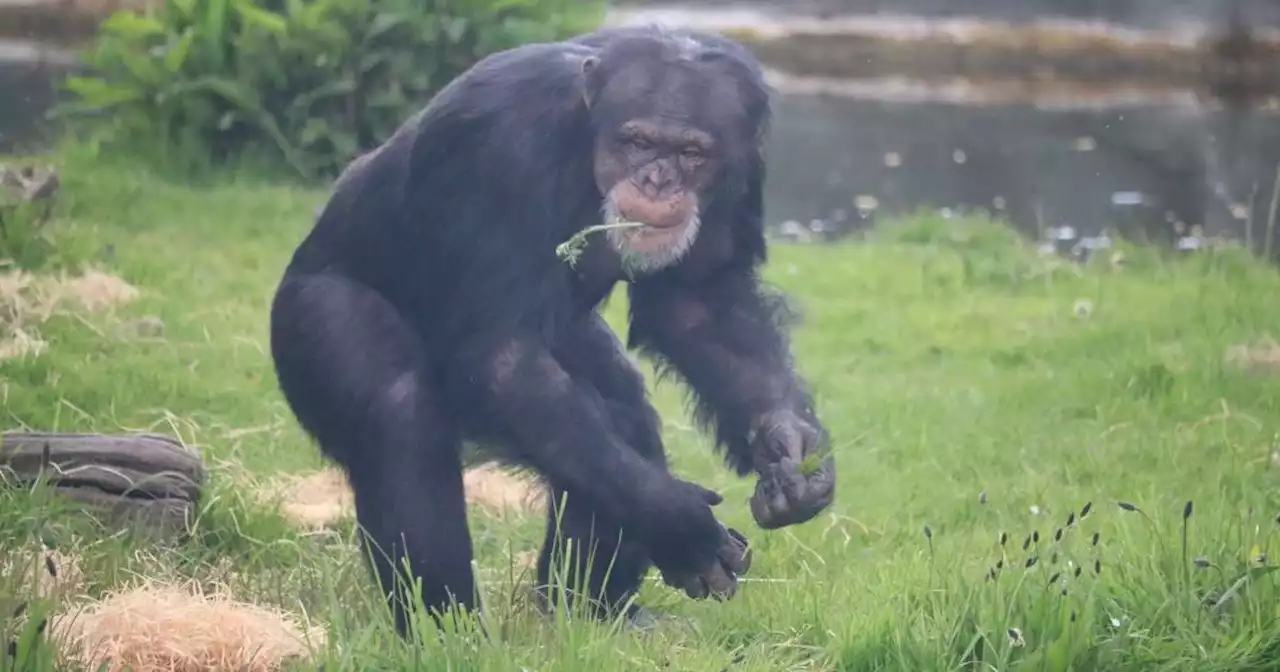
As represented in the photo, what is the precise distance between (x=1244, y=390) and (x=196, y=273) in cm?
516

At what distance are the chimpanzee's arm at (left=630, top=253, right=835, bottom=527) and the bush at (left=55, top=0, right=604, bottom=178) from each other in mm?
6750

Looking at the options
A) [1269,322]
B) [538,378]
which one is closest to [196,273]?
[538,378]

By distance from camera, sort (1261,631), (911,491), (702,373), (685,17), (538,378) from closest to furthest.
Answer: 1. (1261,631)
2. (538,378)
3. (702,373)
4. (911,491)
5. (685,17)

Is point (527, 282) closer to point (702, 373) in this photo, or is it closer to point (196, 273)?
point (702, 373)

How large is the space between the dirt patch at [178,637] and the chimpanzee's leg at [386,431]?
37 cm

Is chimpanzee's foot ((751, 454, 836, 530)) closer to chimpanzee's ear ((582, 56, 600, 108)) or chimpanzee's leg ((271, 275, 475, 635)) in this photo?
chimpanzee's leg ((271, 275, 475, 635))

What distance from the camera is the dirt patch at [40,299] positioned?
22.6 ft

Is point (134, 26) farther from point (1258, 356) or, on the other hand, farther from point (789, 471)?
point (789, 471)

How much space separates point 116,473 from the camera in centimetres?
519

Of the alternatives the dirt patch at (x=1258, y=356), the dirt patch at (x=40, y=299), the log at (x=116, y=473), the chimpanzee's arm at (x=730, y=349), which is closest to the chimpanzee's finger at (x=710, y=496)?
the chimpanzee's arm at (x=730, y=349)

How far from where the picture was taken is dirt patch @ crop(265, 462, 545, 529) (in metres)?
5.81

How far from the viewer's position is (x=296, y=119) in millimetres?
11641

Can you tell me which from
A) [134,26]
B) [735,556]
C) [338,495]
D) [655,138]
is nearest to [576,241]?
[655,138]

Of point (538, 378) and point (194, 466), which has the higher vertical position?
point (538, 378)
